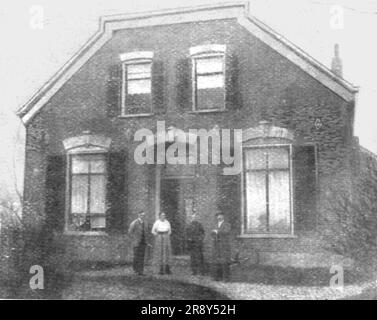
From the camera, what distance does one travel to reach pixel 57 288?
7586 mm

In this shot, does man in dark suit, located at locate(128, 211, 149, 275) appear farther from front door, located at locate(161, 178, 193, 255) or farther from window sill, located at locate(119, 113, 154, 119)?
window sill, located at locate(119, 113, 154, 119)

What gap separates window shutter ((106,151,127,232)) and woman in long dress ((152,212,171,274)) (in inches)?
25.5

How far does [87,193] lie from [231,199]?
2.51 m

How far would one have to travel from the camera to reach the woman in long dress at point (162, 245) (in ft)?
25.2

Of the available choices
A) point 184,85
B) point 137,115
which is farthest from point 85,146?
point 184,85

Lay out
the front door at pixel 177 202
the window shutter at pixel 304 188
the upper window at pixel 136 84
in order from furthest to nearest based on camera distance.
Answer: the upper window at pixel 136 84 < the front door at pixel 177 202 < the window shutter at pixel 304 188

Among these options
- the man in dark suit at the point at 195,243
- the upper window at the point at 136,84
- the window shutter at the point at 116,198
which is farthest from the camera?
the upper window at the point at 136,84

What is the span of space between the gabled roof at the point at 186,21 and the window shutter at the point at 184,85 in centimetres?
75

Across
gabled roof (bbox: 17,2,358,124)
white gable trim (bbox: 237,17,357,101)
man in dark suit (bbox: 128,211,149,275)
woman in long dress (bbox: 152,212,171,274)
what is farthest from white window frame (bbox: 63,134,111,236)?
white gable trim (bbox: 237,17,357,101)

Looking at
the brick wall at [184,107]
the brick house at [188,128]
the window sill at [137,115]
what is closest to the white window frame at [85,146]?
the brick house at [188,128]

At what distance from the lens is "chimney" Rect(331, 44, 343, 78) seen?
755 cm

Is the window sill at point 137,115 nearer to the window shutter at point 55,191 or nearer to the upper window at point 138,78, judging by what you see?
the upper window at point 138,78

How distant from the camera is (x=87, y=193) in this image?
8477 mm
